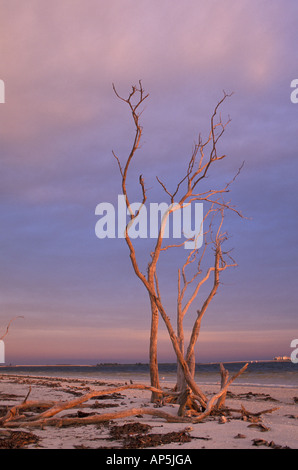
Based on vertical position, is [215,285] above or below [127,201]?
below

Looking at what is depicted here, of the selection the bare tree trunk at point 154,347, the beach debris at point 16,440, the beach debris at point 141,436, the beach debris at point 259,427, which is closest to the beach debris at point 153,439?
the beach debris at point 141,436

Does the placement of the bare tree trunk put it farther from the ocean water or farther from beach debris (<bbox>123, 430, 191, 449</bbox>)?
the ocean water

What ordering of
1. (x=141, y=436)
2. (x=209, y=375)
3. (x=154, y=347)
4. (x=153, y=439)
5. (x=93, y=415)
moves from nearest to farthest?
(x=153, y=439) → (x=141, y=436) → (x=93, y=415) → (x=154, y=347) → (x=209, y=375)

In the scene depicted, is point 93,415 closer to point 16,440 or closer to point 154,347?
point 16,440

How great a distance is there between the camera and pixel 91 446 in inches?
235

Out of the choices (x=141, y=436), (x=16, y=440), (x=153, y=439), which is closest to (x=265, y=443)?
(x=153, y=439)

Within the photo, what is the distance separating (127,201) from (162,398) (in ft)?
18.1

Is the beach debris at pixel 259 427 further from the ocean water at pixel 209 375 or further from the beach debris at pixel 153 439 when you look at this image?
the ocean water at pixel 209 375

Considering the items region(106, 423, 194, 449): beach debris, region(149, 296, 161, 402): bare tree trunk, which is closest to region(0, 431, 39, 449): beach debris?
region(106, 423, 194, 449): beach debris

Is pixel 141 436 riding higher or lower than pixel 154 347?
lower

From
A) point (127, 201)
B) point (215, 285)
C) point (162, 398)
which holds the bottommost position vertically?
point (162, 398)
